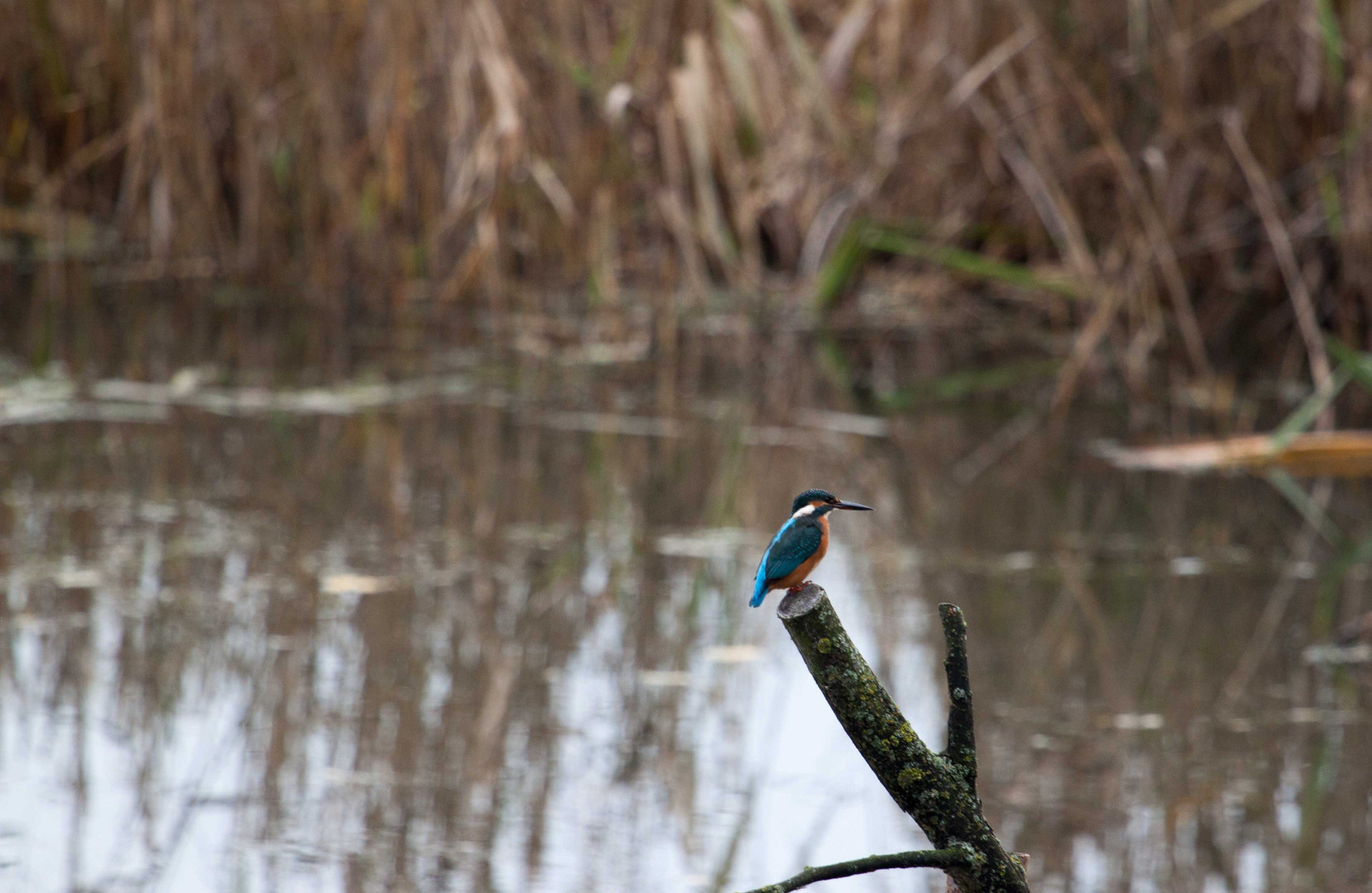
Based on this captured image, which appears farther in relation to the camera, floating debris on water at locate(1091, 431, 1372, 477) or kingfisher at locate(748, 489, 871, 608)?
floating debris on water at locate(1091, 431, 1372, 477)

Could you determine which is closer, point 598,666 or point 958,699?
point 958,699

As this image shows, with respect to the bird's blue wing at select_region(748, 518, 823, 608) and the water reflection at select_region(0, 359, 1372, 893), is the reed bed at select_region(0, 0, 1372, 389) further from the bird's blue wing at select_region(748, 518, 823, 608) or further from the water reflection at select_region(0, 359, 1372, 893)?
the bird's blue wing at select_region(748, 518, 823, 608)

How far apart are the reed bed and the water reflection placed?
957mm

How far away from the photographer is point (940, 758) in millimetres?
1312

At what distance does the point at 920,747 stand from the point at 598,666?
1.73 m

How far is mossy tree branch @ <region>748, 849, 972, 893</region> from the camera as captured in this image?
1.12 meters

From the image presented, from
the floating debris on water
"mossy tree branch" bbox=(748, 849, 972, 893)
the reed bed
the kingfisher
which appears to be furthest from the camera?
the reed bed

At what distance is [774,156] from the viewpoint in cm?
552

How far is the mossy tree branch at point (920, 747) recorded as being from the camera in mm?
1285

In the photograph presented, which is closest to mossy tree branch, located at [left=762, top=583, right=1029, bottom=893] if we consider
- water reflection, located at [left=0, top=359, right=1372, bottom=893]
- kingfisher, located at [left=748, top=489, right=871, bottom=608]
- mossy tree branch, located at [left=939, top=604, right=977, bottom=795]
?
mossy tree branch, located at [left=939, top=604, right=977, bottom=795]


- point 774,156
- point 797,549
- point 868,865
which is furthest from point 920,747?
point 774,156

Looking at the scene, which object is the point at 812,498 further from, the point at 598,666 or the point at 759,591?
the point at 598,666

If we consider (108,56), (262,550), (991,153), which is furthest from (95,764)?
(108,56)

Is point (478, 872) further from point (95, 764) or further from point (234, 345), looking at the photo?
point (234, 345)
